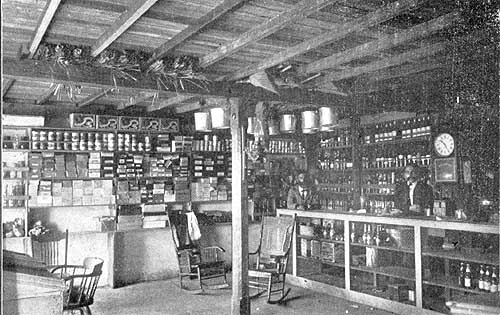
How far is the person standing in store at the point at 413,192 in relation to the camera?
7.57m

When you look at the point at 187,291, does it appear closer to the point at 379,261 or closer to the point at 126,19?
the point at 379,261

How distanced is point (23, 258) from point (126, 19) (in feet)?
6.72

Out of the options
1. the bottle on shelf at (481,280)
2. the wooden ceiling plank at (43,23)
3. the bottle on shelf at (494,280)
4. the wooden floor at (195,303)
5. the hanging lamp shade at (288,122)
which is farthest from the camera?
the hanging lamp shade at (288,122)

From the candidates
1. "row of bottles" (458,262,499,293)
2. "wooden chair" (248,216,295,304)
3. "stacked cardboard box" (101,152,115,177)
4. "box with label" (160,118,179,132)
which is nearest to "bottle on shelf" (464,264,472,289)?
"row of bottles" (458,262,499,293)

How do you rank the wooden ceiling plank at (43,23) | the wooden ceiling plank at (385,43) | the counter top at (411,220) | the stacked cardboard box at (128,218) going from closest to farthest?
1. the wooden ceiling plank at (43,23)
2. the wooden ceiling plank at (385,43)
3. the counter top at (411,220)
4. the stacked cardboard box at (128,218)

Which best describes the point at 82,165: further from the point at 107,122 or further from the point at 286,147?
the point at 286,147

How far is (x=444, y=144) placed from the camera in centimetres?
763

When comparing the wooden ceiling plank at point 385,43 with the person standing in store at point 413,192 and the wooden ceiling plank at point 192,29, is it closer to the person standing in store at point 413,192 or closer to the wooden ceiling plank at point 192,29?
the wooden ceiling plank at point 192,29

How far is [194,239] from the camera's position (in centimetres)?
791

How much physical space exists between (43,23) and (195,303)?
14.3ft

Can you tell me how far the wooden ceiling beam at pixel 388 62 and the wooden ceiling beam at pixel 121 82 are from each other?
0.32 metres

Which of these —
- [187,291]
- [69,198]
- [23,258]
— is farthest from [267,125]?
[23,258]

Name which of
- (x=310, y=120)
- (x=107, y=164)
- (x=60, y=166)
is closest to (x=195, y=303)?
(x=107, y=164)

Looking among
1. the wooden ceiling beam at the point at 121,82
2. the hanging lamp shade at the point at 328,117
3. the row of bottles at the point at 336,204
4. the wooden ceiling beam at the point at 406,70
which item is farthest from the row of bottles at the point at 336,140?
the wooden ceiling beam at the point at 406,70
